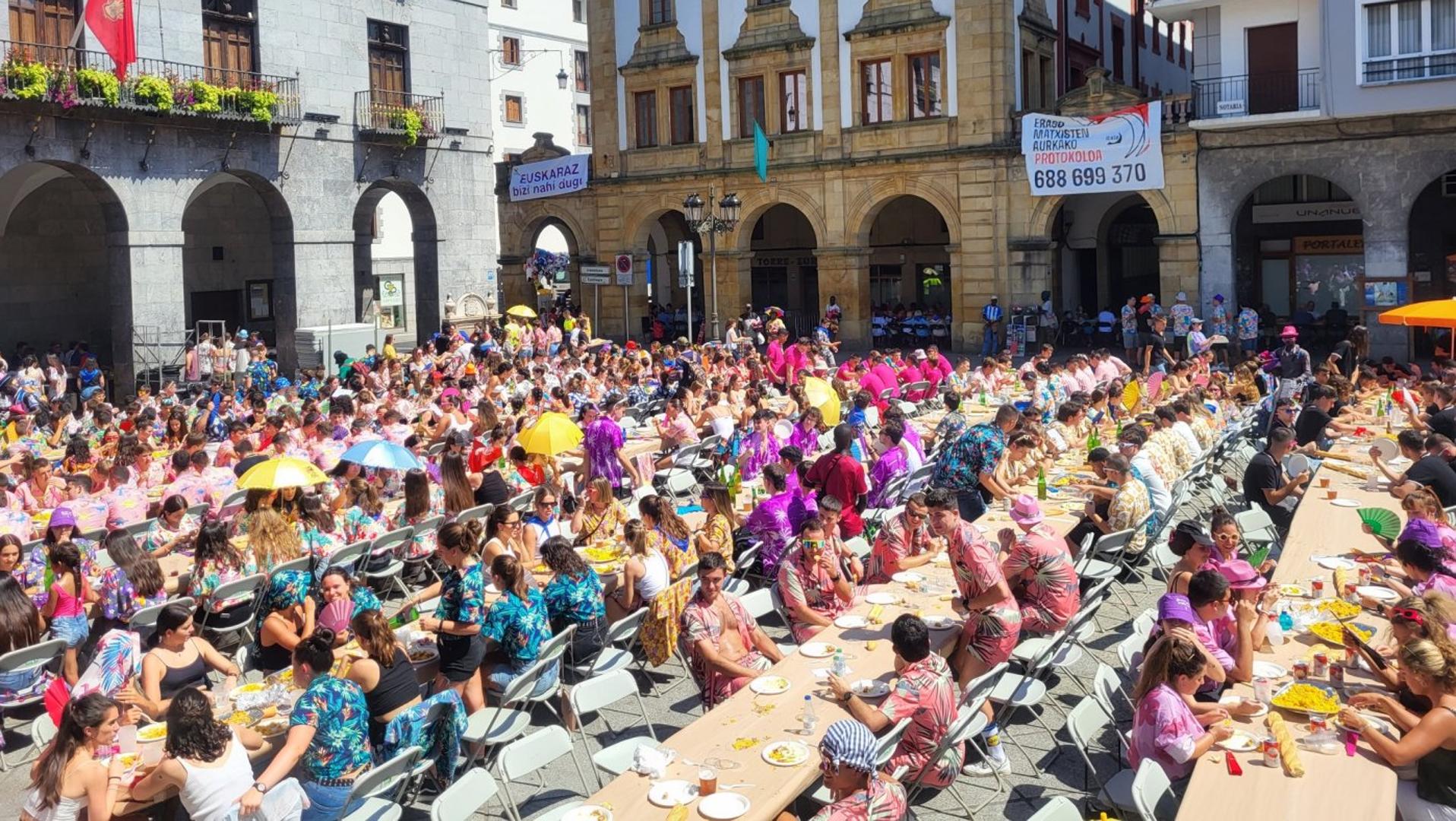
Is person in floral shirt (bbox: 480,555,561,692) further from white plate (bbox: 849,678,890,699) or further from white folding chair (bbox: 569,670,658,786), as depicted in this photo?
white plate (bbox: 849,678,890,699)

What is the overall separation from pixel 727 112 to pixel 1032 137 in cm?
913

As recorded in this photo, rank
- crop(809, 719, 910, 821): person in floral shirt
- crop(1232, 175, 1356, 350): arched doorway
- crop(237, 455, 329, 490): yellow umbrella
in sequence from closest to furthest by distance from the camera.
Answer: crop(809, 719, 910, 821): person in floral shirt, crop(237, 455, 329, 490): yellow umbrella, crop(1232, 175, 1356, 350): arched doorway

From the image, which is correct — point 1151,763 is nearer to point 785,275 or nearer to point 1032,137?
point 1032,137

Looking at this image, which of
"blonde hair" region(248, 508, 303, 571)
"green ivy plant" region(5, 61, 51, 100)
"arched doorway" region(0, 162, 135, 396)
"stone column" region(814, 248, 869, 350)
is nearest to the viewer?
"blonde hair" region(248, 508, 303, 571)

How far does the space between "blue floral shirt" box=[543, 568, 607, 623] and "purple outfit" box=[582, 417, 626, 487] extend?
5.49m

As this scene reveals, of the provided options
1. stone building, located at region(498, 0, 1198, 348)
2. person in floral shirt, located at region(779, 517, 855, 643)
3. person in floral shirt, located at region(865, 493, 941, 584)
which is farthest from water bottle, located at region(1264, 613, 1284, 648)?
stone building, located at region(498, 0, 1198, 348)

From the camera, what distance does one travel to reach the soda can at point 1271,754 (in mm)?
6695

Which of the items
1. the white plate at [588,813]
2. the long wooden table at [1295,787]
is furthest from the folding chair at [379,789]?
the long wooden table at [1295,787]

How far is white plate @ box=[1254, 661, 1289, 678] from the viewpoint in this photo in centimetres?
787

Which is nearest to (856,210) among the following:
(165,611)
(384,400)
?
(384,400)

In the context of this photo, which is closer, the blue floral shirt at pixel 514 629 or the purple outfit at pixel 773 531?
the blue floral shirt at pixel 514 629

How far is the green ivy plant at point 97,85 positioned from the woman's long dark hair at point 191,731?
21714 millimetres

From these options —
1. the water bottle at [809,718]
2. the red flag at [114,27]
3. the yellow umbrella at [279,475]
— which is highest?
the red flag at [114,27]

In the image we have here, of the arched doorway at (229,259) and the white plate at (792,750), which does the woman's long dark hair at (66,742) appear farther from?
the arched doorway at (229,259)
